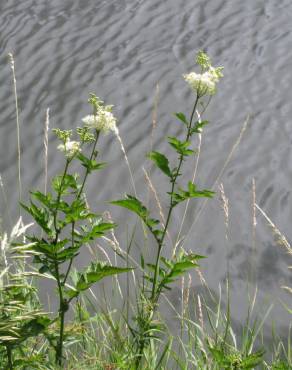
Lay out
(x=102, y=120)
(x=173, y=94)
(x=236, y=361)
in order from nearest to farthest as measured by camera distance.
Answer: (x=102, y=120), (x=236, y=361), (x=173, y=94)

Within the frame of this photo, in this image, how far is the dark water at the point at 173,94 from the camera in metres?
4.68

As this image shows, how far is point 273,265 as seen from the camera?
4.43 m

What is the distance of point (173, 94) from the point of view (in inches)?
252

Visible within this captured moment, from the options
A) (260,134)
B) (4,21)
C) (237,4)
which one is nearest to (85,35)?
(4,21)

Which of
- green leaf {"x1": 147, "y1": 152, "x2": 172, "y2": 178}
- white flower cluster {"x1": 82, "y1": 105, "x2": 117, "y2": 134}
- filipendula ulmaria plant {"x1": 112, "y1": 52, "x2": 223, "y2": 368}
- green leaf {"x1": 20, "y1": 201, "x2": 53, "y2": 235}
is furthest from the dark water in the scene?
white flower cluster {"x1": 82, "y1": 105, "x2": 117, "y2": 134}

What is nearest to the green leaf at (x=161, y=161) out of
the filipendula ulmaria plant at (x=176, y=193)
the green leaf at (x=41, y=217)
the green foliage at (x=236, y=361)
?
the filipendula ulmaria plant at (x=176, y=193)

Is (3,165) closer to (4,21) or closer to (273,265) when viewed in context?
(273,265)

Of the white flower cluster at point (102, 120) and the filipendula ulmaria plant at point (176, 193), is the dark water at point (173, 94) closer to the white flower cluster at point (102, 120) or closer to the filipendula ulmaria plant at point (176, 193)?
the filipendula ulmaria plant at point (176, 193)

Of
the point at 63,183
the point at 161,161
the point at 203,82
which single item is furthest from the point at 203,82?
the point at 63,183

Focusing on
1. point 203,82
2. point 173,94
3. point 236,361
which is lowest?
point 236,361

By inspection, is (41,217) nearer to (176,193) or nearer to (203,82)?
(176,193)

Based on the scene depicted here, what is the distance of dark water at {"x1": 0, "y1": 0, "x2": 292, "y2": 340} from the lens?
15.4ft

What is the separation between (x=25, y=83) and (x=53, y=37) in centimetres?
104

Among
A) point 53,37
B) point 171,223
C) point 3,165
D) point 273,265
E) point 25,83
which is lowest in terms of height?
point 273,265
